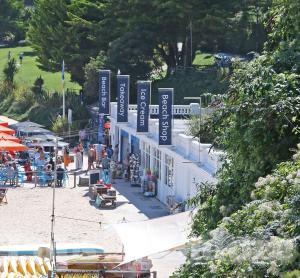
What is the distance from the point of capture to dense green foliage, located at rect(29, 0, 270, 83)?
54656 millimetres

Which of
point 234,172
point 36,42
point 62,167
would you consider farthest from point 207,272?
point 36,42

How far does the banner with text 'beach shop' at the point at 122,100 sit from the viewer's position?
4072 centimetres

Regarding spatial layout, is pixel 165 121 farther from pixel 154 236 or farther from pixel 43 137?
pixel 154 236

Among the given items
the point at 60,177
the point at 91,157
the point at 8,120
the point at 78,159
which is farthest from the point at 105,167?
the point at 8,120

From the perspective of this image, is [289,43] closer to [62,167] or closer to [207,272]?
[207,272]

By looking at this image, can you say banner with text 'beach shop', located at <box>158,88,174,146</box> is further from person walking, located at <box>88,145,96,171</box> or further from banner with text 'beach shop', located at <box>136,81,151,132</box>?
person walking, located at <box>88,145,96,171</box>

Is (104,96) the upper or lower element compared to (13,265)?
upper

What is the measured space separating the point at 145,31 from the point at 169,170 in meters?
22.2

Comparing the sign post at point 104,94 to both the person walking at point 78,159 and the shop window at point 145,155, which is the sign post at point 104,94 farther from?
the shop window at point 145,155

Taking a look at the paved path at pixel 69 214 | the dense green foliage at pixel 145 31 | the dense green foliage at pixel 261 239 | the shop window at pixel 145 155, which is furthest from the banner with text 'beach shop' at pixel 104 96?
the dense green foliage at pixel 261 239

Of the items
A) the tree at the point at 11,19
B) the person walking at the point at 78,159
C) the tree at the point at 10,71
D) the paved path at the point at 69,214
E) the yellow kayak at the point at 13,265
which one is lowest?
the paved path at the point at 69,214

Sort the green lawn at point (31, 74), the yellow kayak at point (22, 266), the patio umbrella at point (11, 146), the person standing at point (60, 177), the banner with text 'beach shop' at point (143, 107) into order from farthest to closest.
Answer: the green lawn at point (31, 74) → the patio umbrella at point (11, 146) → the person standing at point (60, 177) → the banner with text 'beach shop' at point (143, 107) → the yellow kayak at point (22, 266)

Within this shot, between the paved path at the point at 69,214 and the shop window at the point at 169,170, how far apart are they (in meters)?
0.69

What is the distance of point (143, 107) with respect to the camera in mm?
37344
